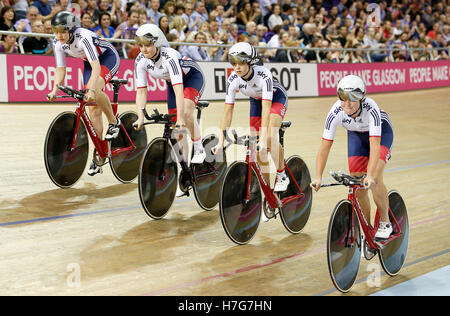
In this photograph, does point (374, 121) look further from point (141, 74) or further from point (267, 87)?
point (141, 74)

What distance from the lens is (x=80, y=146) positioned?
235 inches

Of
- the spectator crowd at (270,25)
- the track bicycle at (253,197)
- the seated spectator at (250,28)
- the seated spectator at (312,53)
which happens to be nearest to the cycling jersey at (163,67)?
the track bicycle at (253,197)

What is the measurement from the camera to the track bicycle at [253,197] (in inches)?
173

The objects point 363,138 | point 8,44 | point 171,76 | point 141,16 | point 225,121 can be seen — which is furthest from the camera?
point 141,16

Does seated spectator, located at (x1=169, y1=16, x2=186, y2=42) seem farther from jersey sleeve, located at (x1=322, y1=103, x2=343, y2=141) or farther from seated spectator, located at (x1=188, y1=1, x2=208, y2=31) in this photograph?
jersey sleeve, located at (x1=322, y1=103, x2=343, y2=141)

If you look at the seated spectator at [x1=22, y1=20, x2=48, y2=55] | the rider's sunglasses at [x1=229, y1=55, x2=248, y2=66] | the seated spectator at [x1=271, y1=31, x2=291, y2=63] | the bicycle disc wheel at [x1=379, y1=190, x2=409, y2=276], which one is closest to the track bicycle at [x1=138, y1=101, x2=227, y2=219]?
the rider's sunglasses at [x1=229, y1=55, x2=248, y2=66]

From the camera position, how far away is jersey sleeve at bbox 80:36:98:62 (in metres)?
5.78

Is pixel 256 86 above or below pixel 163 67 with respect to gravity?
below

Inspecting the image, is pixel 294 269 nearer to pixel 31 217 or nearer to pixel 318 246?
pixel 318 246

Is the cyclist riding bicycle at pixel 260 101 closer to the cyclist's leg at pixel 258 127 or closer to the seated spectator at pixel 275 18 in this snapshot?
the cyclist's leg at pixel 258 127

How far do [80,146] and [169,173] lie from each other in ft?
4.10

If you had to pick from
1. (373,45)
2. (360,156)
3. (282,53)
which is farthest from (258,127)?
(373,45)

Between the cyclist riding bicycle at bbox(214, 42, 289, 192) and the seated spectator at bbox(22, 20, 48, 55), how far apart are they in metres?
5.46

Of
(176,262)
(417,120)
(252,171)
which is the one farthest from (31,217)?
(417,120)
